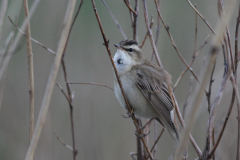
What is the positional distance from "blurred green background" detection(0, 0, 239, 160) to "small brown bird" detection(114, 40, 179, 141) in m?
0.96

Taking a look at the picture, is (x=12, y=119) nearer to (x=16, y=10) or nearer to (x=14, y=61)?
(x=14, y=61)

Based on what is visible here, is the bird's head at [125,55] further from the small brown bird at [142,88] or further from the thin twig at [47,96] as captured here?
the thin twig at [47,96]

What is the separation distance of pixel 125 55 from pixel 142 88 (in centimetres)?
51

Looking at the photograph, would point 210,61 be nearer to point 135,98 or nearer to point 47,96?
point 47,96

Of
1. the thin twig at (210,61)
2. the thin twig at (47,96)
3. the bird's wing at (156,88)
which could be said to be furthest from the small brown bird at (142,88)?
the thin twig at (210,61)

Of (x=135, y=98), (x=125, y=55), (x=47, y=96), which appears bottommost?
(x=47, y=96)

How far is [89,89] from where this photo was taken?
17.5 ft

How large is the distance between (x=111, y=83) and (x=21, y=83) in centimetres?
181

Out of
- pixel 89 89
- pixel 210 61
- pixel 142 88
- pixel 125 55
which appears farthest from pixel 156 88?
pixel 210 61

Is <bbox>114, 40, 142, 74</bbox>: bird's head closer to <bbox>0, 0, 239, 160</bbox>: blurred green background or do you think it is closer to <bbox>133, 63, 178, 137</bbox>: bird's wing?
<bbox>133, 63, 178, 137</bbox>: bird's wing

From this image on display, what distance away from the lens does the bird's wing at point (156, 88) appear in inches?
140

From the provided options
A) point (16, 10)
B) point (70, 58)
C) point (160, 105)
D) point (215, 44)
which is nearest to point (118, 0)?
point (70, 58)

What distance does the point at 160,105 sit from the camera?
3.61 m

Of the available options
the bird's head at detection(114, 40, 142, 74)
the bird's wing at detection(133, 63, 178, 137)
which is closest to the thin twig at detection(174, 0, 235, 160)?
the bird's wing at detection(133, 63, 178, 137)
